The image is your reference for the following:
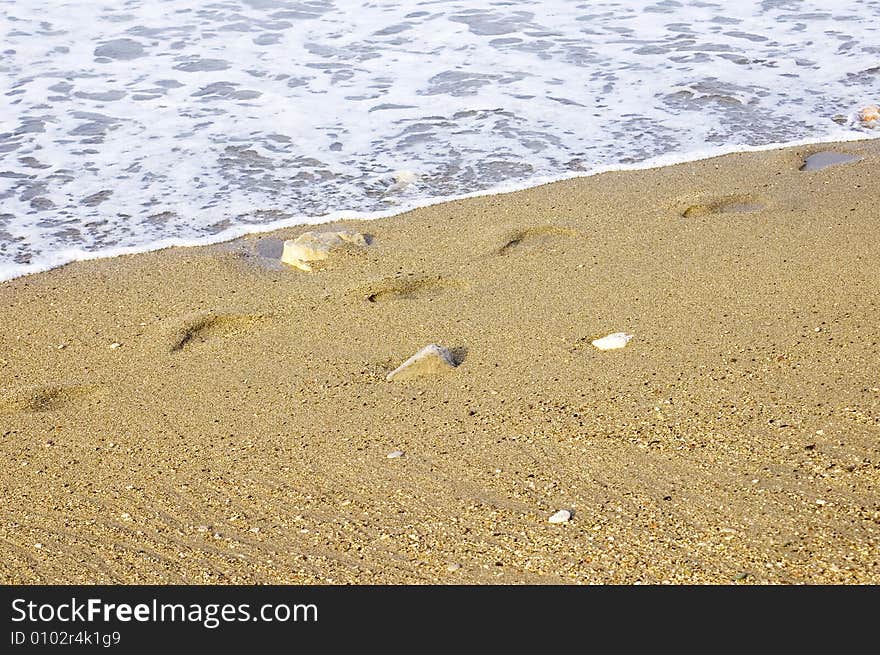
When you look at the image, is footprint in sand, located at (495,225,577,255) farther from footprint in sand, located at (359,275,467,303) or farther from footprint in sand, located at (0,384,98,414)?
footprint in sand, located at (0,384,98,414)

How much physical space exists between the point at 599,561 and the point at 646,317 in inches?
64.1

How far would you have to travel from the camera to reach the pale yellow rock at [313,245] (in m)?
4.75

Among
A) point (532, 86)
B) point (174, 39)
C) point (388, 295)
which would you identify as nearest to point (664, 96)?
point (532, 86)

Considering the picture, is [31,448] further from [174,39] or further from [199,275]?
[174,39]

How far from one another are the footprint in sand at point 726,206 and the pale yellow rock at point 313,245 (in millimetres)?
1704

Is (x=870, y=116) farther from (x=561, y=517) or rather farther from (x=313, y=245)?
(x=561, y=517)

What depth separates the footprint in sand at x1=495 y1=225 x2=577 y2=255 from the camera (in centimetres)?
483

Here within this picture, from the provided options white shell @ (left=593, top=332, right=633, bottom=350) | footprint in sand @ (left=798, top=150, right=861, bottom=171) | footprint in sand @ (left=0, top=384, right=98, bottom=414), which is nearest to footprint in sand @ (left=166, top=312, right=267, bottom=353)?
footprint in sand @ (left=0, top=384, right=98, bottom=414)

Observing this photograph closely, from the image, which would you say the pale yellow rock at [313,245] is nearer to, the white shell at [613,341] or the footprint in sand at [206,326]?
the footprint in sand at [206,326]

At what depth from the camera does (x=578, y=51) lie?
8312 millimetres

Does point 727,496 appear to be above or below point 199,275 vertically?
above

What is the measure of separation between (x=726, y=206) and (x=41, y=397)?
344 cm

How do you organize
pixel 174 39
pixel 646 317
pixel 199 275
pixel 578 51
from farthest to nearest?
pixel 174 39, pixel 578 51, pixel 199 275, pixel 646 317
